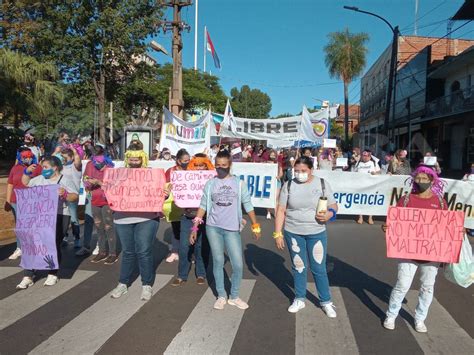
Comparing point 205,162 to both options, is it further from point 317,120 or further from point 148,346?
point 317,120

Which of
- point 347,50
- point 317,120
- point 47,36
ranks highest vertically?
point 347,50

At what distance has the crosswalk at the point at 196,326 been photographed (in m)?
3.72

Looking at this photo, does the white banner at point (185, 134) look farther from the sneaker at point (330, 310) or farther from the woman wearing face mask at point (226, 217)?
the sneaker at point (330, 310)

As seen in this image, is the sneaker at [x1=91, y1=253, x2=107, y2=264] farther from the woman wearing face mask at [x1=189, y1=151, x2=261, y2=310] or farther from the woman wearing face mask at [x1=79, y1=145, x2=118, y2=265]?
the woman wearing face mask at [x1=189, y1=151, x2=261, y2=310]

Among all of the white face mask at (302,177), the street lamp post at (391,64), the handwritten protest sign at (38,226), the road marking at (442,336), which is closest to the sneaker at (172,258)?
the handwritten protest sign at (38,226)

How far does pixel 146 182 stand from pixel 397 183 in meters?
7.05

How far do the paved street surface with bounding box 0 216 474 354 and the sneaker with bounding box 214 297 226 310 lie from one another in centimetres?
7

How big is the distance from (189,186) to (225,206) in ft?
3.56

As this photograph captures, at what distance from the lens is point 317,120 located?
13.7 meters

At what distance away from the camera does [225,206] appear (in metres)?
4.54

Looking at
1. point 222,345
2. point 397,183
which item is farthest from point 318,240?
point 397,183

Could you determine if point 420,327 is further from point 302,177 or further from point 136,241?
point 136,241

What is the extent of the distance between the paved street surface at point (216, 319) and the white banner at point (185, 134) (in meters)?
6.13

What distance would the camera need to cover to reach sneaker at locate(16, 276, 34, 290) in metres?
5.20
